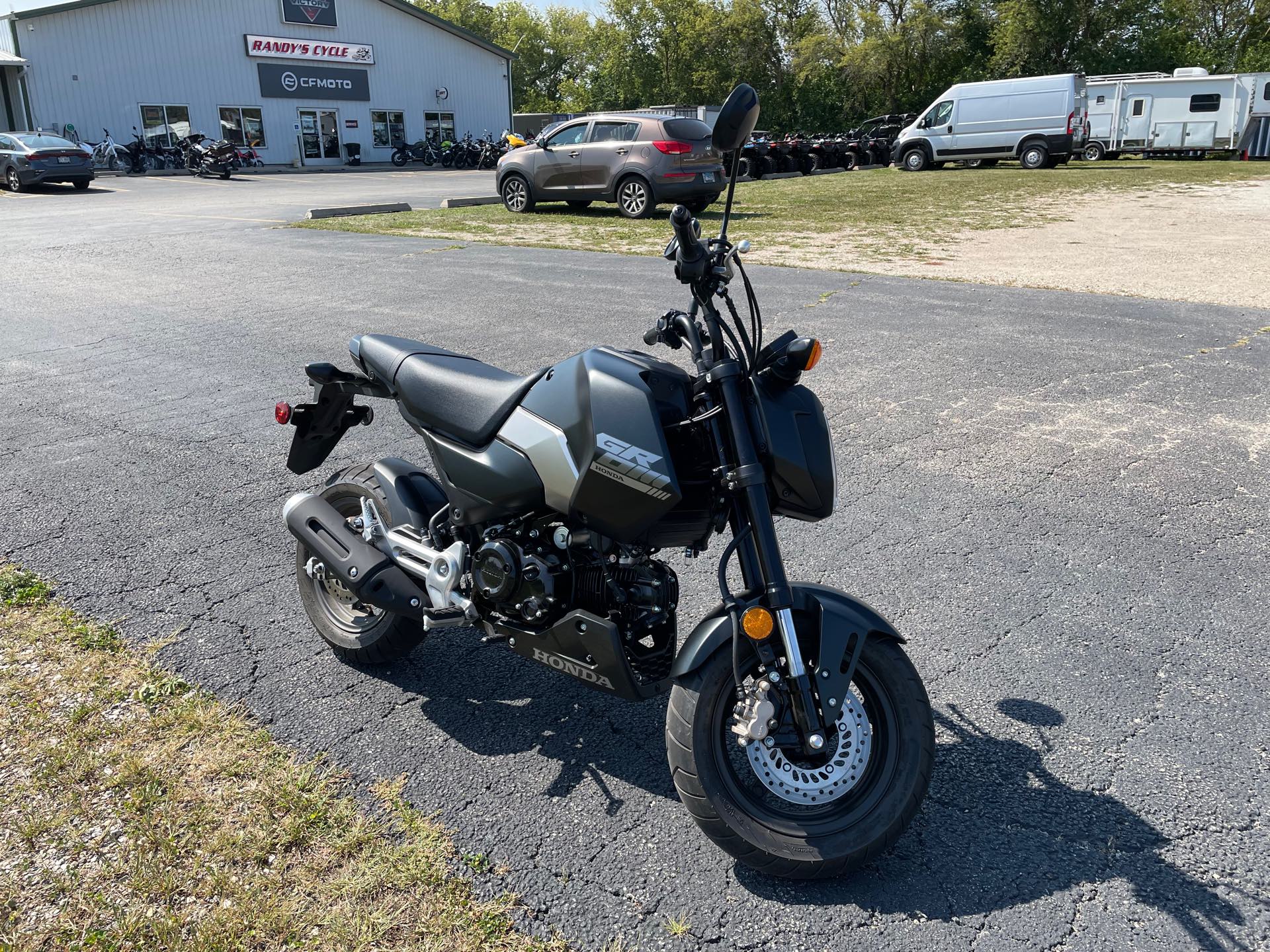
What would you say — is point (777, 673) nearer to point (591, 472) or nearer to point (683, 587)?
point (591, 472)

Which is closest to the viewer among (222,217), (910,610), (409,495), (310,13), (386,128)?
(409,495)

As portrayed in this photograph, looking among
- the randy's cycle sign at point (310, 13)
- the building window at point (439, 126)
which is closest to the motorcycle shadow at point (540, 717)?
the randy's cycle sign at point (310, 13)

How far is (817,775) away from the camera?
2.44 meters

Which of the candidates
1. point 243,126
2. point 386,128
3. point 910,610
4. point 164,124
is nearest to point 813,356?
point 910,610

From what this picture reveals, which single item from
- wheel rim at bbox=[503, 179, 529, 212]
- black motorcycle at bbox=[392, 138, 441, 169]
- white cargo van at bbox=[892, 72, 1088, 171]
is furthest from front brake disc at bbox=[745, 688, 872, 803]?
black motorcycle at bbox=[392, 138, 441, 169]

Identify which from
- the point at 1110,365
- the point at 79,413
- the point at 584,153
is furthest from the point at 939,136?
the point at 79,413

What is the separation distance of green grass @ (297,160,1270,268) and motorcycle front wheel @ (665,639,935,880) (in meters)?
9.52

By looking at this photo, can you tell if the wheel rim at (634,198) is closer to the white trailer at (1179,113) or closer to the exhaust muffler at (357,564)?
the exhaust muffler at (357,564)

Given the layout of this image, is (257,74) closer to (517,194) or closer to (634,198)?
(517,194)

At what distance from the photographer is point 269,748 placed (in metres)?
2.87

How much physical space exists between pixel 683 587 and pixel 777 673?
149 centimetres

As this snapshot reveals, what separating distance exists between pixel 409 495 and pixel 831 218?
14.7 metres

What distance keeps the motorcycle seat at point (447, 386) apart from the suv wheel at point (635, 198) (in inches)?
555

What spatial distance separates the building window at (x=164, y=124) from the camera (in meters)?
35.7
